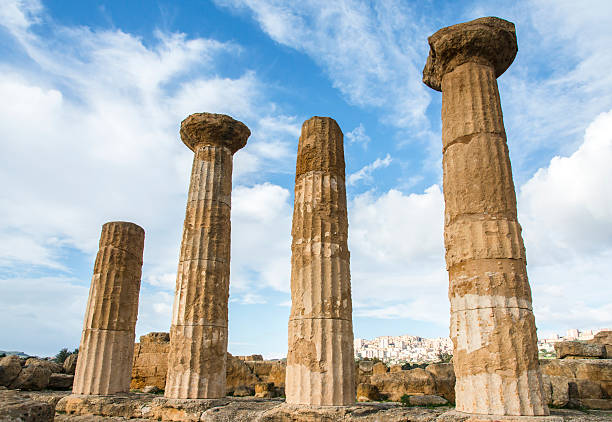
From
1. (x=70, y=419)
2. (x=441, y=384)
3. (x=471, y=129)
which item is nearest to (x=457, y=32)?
(x=471, y=129)

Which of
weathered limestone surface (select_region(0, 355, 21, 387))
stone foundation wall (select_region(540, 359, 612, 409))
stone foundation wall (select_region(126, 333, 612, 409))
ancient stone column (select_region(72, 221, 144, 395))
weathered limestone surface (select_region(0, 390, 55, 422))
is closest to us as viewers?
weathered limestone surface (select_region(0, 390, 55, 422))

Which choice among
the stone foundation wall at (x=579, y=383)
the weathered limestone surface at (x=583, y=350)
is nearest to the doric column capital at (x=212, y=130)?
the stone foundation wall at (x=579, y=383)

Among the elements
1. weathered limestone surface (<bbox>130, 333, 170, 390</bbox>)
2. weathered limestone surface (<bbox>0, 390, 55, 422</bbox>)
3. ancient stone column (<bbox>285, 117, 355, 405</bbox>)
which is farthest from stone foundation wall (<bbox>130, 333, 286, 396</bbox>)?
weathered limestone surface (<bbox>0, 390, 55, 422</bbox>)

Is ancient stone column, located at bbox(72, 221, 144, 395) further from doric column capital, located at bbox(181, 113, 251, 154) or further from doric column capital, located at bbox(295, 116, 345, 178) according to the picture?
doric column capital, located at bbox(295, 116, 345, 178)

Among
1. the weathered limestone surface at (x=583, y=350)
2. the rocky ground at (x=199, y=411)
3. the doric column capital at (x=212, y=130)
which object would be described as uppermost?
the doric column capital at (x=212, y=130)

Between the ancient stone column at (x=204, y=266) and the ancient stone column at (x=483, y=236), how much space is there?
247 inches

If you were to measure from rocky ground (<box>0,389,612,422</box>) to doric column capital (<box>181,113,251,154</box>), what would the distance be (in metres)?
7.07

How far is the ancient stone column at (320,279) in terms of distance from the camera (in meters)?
8.54

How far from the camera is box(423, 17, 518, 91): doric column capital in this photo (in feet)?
28.2

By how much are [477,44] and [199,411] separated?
9.79 metres

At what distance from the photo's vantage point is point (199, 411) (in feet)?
33.3

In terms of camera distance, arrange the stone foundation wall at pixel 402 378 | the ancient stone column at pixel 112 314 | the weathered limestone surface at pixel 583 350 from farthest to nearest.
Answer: the weathered limestone surface at pixel 583 350
the stone foundation wall at pixel 402 378
the ancient stone column at pixel 112 314

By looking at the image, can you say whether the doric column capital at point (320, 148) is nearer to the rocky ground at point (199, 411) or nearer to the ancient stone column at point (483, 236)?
the ancient stone column at point (483, 236)

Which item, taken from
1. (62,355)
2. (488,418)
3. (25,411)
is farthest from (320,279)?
(62,355)
